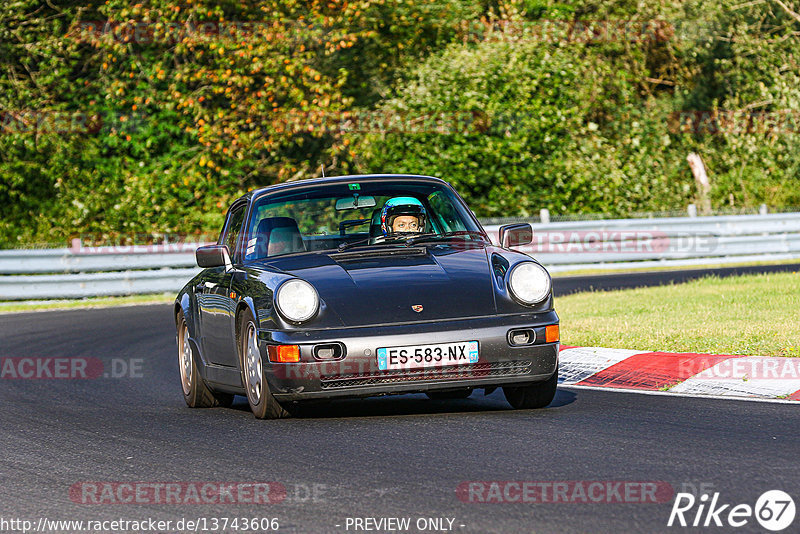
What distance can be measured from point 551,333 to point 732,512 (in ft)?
9.05

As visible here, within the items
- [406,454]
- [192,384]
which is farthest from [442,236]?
[406,454]

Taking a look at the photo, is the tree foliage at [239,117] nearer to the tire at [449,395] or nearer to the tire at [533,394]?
the tire at [449,395]

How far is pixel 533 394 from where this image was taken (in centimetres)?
774

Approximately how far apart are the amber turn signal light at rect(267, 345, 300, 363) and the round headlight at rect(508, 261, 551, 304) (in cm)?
128

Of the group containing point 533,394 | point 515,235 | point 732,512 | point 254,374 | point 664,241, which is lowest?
point 664,241

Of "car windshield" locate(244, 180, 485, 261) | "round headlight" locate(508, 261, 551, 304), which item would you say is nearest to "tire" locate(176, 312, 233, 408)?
"car windshield" locate(244, 180, 485, 261)

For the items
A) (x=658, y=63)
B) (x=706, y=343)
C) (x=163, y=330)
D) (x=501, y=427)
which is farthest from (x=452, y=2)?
(x=501, y=427)

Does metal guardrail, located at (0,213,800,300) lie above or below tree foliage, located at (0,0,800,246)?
below

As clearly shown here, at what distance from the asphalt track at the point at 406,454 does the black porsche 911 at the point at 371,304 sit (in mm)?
280

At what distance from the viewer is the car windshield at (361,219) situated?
8.40 meters

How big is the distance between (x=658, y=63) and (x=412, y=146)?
13.1 meters

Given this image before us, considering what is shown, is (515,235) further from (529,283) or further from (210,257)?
(210,257)

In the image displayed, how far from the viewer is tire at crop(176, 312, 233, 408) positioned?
895cm

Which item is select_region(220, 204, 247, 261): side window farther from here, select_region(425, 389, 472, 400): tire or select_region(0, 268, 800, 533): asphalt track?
select_region(425, 389, 472, 400): tire
